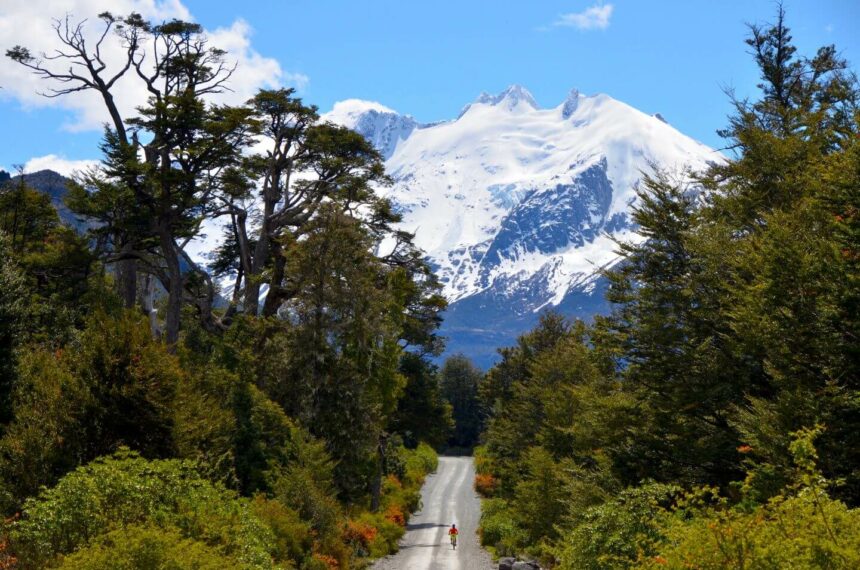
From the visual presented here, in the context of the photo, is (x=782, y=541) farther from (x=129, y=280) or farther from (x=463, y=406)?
(x=463, y=406)

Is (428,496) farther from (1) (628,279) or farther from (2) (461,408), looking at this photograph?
(2) (461,408)

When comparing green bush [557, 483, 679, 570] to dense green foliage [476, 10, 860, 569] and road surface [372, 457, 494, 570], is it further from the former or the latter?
road surface [372, 457, 494, 570]

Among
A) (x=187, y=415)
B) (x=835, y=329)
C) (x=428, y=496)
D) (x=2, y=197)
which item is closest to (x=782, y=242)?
(x=835, y=329)

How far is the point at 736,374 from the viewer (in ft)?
64.4

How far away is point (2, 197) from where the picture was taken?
38.0 m

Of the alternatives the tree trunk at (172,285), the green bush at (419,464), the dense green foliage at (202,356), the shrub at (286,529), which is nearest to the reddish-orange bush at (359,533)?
the dense green foliage at (202,356)

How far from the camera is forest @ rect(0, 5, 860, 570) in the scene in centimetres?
1215

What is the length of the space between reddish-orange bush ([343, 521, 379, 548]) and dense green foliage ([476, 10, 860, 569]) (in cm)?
633

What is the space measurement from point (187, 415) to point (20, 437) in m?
3.54

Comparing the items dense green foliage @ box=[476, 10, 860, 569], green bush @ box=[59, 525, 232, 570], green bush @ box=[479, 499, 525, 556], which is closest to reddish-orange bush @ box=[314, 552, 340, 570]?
dense green foliage @ box=[476, 10, 860, 569]

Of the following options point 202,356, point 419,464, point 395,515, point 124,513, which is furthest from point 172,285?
point 419,464

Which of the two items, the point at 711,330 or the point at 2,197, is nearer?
the point at 711,330

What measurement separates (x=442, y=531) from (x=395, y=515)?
2.97 m

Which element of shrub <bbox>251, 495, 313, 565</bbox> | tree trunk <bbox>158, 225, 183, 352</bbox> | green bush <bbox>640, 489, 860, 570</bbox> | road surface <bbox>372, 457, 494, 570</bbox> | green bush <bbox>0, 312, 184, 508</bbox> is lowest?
road surface <bbox>372, 457, 494, 570</bbox>
